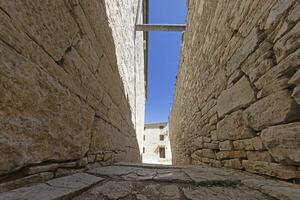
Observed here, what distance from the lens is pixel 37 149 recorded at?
1073 mm

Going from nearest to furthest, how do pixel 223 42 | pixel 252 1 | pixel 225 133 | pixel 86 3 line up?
pixel 252 1
pixel 86 3
pixel 225 133
pixel 223 42

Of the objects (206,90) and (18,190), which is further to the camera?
(206,90)

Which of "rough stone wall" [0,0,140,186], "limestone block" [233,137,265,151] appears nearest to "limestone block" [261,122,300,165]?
"limestone block" [233,137,265,151]

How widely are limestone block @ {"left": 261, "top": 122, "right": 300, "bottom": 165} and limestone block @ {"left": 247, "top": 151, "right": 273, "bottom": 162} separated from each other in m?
0.07

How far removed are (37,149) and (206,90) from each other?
2356 millimetres

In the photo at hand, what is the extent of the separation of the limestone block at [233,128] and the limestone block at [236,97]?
0.26 ft

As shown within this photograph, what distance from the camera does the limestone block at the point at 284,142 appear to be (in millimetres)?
1011

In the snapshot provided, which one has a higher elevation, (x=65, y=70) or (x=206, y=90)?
(x=206, y=90)

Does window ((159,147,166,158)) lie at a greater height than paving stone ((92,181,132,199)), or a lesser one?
greater

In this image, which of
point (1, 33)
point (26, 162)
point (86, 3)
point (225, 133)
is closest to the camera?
point (1, 33)

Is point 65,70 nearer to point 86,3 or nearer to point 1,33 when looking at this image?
point 1,33

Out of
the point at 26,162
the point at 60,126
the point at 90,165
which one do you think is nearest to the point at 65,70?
the point at 60,126

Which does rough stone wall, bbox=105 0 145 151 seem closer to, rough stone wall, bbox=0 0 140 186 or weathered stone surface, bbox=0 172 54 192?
rough stone wall, bbox=0 0 140 186

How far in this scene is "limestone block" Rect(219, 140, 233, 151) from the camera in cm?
185
